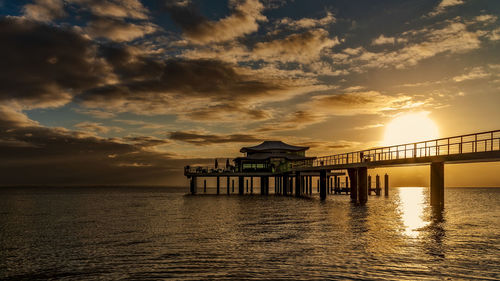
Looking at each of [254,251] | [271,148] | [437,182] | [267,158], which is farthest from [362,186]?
[271,148]

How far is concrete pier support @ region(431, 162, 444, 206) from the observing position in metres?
36.9

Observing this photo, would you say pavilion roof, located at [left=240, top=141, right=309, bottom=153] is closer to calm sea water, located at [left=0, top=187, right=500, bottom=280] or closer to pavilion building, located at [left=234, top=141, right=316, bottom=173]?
pavilion building, located at [left=234, top=141, right=316, bottom=173]

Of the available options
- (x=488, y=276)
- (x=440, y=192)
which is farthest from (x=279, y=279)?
(x=440, y=192)

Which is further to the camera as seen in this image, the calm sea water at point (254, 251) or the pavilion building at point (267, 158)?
the pavilion building at point (267, 158)

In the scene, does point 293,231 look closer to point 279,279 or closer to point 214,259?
point 214,259

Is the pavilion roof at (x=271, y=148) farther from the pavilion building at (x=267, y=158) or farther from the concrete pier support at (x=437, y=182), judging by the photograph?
the concrete pier support at (x=437, y=182)

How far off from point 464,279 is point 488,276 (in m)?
1.03

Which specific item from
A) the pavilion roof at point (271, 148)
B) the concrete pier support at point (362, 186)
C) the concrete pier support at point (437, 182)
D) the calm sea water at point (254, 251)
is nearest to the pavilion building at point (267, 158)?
the pavilion roof at point (271, 148)

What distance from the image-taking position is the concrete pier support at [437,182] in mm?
Answer: 36875

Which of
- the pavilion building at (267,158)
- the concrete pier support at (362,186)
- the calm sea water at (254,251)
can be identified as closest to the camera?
the calm sea water at (254,251)

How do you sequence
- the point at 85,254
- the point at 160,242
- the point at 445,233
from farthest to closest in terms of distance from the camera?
the point at 445,233, the point at 160,242, the point at 85,254

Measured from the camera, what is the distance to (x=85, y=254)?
60.8 ft

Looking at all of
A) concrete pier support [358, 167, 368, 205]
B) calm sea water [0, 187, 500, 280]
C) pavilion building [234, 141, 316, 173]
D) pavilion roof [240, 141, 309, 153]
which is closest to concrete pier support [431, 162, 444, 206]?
calm sea water [0, 187, 500, 280]

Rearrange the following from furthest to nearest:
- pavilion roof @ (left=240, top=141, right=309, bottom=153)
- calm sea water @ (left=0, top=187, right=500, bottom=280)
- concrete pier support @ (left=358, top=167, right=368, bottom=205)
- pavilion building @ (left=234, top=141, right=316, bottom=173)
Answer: pavilion roof @ (left=240, top=141, right=309, bottom=153), pavilion building @ (left=234, top=141, right=316, bottom=173), concrete pier support @ (left=358, top=167, right=368, bottom=205), calm sea water @ (left=0, top=187, right=500, bottom=280)
